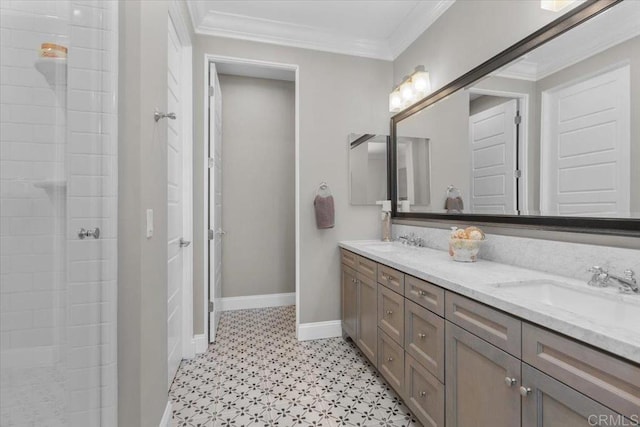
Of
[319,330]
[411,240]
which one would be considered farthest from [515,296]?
[319,330]

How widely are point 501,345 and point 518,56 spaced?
1.53 metres

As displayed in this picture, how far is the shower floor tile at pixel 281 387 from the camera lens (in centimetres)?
166

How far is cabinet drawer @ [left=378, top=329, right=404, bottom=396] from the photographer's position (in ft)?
5.48

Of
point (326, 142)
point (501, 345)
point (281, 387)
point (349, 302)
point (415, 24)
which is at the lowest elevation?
point (281, 387)

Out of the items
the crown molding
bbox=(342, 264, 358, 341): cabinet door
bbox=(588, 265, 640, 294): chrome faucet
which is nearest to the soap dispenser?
bbox=(342, 264, 358, 341): cabinet door

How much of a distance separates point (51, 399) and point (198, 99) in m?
2.16

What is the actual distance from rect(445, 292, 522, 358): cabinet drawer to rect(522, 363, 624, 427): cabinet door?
0.26ft

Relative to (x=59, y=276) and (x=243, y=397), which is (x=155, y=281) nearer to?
(x=59, y=276)

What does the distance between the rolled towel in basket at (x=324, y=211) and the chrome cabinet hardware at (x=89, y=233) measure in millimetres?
1769

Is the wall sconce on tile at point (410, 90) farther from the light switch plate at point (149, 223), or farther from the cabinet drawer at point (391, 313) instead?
the light switch plate at point (149, 223)

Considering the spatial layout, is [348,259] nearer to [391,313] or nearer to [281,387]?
[391,313]

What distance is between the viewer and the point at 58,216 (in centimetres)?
88

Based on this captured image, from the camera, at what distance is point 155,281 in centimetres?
136

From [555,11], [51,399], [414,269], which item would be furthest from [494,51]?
[51,399]
